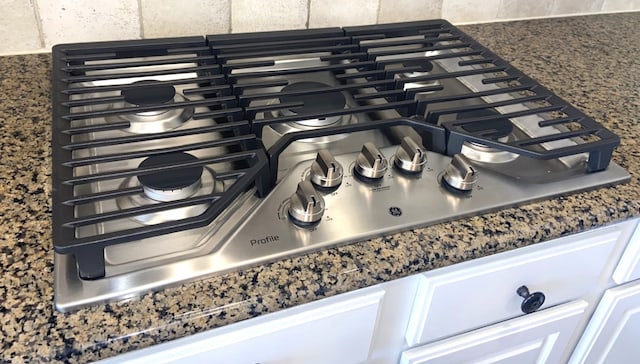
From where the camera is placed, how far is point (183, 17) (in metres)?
0.99

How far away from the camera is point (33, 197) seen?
0.65 meters

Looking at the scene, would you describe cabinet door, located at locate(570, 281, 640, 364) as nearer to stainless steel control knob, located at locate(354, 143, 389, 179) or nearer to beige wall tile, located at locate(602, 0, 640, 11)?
stainless steel control knob, located at locate(354, 143, 389, 179)

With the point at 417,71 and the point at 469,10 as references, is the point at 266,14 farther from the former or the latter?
the point at 469,10

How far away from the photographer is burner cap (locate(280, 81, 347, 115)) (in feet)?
2.65

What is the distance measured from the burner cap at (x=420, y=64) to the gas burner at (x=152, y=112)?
377 mm

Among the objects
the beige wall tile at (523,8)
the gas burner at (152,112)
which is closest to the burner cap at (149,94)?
the gas burner at (152,112)

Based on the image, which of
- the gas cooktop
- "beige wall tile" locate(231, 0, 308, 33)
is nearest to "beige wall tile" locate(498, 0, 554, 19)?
the gas cooktop

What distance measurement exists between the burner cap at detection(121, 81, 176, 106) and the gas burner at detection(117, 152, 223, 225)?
0.16 meters

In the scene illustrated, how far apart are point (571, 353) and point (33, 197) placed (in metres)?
0.88

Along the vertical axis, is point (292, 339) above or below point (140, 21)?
below

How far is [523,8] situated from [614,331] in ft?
2.43

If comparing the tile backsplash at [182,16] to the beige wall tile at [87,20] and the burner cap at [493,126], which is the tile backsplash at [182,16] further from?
the burner cap at [493,126]

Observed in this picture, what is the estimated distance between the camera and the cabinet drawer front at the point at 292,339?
57 centimetres

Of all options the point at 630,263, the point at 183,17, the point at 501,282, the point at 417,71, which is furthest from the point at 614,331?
the point at 183,17
